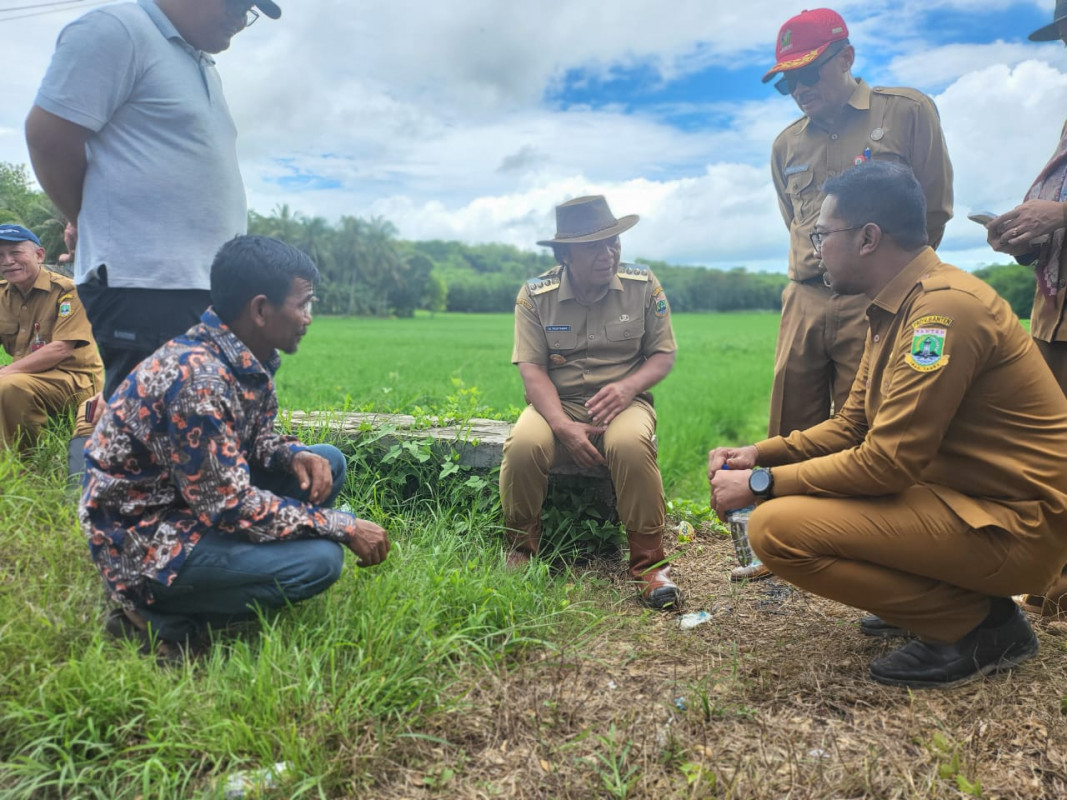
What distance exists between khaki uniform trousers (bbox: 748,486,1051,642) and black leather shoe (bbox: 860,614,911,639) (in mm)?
325

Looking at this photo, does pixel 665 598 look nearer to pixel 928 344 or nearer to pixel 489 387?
pixel 928 344

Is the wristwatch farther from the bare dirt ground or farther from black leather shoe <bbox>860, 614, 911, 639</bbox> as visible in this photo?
black leather shoe <bbox>860, 614, 911, 639</bbox>

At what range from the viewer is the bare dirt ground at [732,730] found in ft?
5.95

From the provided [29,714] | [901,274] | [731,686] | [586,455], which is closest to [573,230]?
[586,455]

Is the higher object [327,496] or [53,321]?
[53,321]

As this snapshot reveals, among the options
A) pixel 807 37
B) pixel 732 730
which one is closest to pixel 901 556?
pixel 732 730

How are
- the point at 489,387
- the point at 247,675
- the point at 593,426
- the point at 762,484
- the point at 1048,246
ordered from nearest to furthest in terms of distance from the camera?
the point at 247,675 → the point at 762,484 → the point at 1048,246 → the point at 593,426 → the point at 489,387

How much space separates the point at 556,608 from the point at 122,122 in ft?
7.14

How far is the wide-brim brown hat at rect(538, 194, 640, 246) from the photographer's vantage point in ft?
11.4

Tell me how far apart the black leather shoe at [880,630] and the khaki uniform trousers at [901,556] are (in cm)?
32

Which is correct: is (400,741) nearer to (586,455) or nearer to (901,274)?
(586,455)

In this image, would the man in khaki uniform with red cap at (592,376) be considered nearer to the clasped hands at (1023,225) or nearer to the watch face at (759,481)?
the watch face at (759,481)

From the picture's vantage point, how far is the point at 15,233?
376cm

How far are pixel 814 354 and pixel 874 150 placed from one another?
3.05 ft
